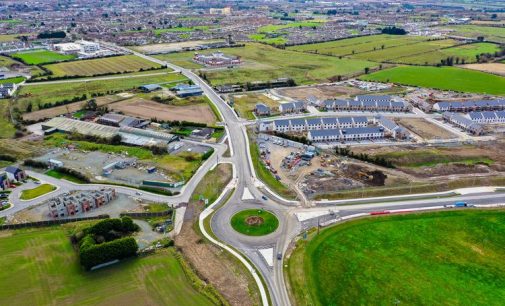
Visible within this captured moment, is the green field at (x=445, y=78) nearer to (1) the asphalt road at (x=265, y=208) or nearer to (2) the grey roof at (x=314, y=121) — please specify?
(2) the grey roof at (x=314, y=121)

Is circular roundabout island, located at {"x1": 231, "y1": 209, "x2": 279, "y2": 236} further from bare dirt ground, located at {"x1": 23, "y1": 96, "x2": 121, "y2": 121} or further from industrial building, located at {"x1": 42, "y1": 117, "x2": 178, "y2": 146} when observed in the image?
bare dirt ground, located at {"x1": 23, "y1": 96, "x2": 121, "y2": 121}

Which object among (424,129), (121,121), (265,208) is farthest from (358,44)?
(265,208)

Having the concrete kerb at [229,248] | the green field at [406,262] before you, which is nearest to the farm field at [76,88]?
the concrete kerb at [229,248]

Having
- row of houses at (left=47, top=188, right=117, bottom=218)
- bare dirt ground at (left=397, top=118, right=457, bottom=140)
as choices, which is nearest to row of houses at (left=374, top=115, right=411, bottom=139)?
bare dirt ground at (left=397, top=118, right=457, bottom=140)

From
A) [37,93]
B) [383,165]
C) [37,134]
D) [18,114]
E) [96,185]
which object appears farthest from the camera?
[37,93]

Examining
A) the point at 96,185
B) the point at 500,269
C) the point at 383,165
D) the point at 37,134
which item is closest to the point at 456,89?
the point at 383,165

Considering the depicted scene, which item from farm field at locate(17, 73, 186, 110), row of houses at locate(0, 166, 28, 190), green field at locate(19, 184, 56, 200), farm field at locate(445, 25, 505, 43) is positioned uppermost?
farm field at locate(445, 25, 505, 43)

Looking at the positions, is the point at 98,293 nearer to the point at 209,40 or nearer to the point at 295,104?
the point at 295,104
